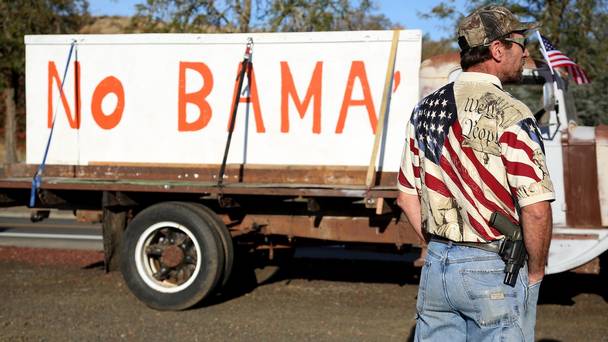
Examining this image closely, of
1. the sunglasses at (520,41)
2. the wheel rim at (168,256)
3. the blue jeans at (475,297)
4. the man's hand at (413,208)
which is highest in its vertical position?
the sunglasses at (520,41)

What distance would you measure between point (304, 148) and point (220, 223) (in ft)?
3.34

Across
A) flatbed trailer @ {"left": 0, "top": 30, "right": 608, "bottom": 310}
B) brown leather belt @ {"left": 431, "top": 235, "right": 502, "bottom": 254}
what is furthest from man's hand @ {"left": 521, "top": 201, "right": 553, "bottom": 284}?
flatbed trailer @ {"left": 0, "top": 30, "right": 608, "bottom": 310}

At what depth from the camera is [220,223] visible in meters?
7.22

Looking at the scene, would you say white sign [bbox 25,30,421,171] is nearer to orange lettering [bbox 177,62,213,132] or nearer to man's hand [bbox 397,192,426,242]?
orange lettering [bbox 177,62,213,132]

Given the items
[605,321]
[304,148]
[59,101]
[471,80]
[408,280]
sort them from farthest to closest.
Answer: [408,280] → [59,101] → [304,148] → [605,321] → [471,80]

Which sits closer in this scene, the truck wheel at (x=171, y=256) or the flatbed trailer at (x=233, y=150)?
the flatbed trailer at (x=233, y=150)

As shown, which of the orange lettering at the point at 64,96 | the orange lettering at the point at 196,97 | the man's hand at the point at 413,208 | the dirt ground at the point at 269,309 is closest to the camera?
the man's hand at the point at 413,208

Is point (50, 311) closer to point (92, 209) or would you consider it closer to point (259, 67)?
point (92, 209)

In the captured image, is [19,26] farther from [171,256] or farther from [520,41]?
[520,41]

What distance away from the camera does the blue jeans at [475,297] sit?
2.96 m

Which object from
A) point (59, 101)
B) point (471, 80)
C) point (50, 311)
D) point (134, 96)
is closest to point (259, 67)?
point (134, 96)

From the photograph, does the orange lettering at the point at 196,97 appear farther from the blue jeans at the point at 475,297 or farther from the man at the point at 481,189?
the blue jeans at the point at 475,297

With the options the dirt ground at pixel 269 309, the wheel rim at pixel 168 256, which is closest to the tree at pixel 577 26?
the dirt ground at pixel 269 309

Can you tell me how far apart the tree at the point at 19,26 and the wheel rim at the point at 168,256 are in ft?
56.9
